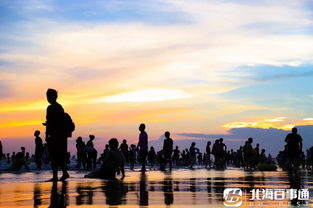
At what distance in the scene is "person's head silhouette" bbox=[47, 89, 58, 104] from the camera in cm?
1388

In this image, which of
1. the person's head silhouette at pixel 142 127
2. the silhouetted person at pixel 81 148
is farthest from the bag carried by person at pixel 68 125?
the silhouetted person at pixel 81 148

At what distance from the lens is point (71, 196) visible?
9633 mm

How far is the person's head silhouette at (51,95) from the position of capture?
13.9 metres

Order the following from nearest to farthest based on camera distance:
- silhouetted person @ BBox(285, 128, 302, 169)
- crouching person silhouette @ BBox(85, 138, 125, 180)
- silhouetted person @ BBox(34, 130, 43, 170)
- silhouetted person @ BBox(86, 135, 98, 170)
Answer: crouching person silhouette @ BBox(85, 138, 125, 180), silhouetted person @ BBox(285, 128, 302, 169), silhouetted person @ BBox(34, 130, 43, 170), silhouetted person @ BBox(86, 135, 98, 170)

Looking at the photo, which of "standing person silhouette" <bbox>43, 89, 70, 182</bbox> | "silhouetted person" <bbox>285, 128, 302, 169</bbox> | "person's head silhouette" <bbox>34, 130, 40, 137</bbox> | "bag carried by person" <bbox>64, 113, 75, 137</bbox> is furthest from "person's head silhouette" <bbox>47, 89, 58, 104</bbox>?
"person's head silhouette" <bbox>34, 130, 40, 137</bbox>

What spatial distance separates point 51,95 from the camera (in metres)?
13.9

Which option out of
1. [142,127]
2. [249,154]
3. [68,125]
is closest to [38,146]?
[142,127]

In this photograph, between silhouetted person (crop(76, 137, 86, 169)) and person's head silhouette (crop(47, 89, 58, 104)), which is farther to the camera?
silhouetted person (crop(76, 137, 86, 169))

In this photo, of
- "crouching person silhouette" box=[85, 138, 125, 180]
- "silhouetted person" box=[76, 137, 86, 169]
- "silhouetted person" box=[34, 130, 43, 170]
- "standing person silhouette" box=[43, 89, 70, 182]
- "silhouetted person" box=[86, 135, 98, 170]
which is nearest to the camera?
"standing person silhouette" box=[43, 89, 70, 182]

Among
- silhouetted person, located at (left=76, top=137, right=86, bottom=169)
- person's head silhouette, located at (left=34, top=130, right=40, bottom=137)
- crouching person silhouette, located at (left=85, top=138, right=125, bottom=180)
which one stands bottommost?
crouching person silhouette, located at (left=85, top=138, right=125, bottom=180)

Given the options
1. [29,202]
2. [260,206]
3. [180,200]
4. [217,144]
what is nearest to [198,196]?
[180,200]

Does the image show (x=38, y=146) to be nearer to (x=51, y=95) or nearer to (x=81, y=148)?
(x=81, y=148)

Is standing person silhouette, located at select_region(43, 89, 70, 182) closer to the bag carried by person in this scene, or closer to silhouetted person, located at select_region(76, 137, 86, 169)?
the bag carried by person

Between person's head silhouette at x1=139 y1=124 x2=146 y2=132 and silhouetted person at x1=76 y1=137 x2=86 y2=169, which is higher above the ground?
person's head silhouette at x1=139 y1=124 x2=146 y2=132
